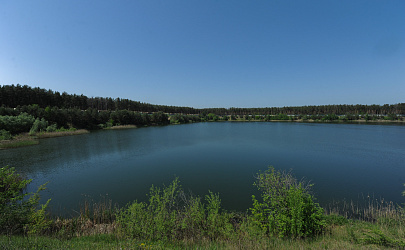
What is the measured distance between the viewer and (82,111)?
2603 inches

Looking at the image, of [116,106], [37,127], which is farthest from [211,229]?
[116,106]

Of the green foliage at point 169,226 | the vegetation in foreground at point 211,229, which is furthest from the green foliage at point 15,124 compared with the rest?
the green foliage at point 169,226

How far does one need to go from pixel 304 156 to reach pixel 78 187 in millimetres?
27881

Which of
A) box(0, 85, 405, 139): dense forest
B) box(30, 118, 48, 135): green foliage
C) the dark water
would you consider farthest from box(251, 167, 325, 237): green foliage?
box(30, 118, 48, 135): green foliage

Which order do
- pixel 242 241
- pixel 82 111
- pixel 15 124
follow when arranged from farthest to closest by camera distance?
1. pixel 82 111
2. pixel 15 124
3. pixel 242 241

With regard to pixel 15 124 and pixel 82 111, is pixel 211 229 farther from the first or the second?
pixel 82 111

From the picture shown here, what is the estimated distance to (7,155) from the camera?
2381cm

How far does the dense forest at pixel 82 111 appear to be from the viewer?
44906 millimetres

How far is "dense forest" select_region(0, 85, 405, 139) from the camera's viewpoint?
44.9m

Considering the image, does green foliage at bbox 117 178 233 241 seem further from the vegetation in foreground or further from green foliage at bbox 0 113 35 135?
green foliage at bbox 0 113 35 135

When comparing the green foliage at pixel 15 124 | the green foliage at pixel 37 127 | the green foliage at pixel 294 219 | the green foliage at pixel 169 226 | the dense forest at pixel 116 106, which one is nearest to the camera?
the green foliage at pixel 294 219

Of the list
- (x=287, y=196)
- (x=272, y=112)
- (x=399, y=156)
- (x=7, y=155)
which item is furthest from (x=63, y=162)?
(x=272, y=112)

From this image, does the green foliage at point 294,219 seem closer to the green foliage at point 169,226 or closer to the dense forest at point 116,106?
the green foliage at point 169,226

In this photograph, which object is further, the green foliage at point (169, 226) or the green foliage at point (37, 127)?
the green foliage at point (37, 127)
